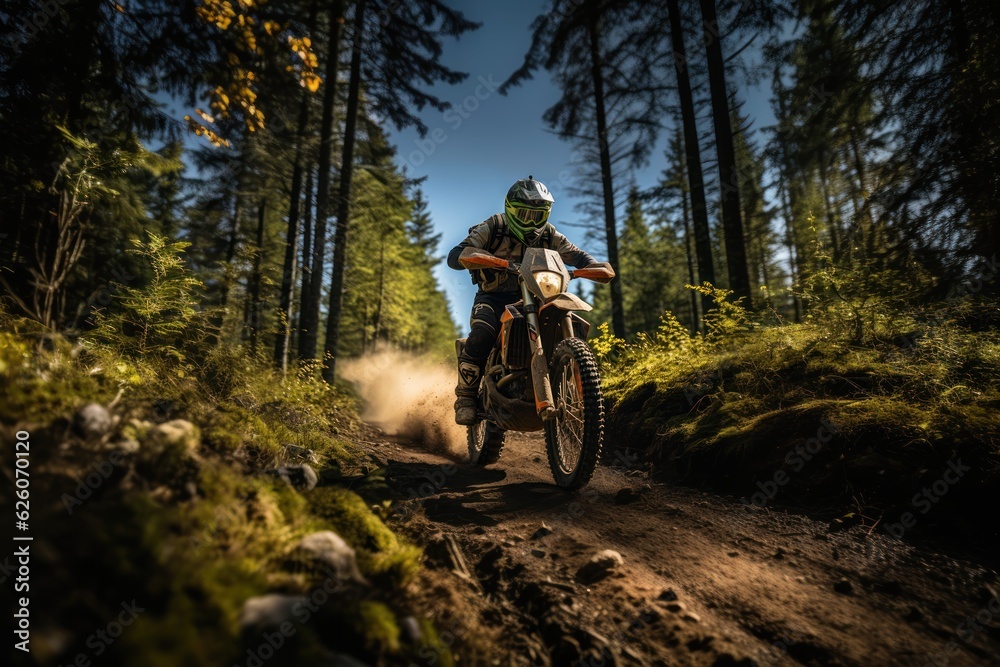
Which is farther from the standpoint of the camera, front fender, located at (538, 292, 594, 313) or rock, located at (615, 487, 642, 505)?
front fender, located at (538, 292, 594, 313)

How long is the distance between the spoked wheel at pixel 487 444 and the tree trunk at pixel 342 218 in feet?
17.8

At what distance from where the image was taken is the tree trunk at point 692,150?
10211 millimetres

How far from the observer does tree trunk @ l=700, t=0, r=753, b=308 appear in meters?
8.88

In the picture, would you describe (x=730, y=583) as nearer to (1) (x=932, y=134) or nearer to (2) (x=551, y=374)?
(2) (x=551, y=374)

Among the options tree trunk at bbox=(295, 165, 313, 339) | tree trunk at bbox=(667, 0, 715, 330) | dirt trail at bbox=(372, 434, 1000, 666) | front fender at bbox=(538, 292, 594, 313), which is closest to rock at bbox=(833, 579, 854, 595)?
dirt trail at bbox=(372, 434, 1000, 666)

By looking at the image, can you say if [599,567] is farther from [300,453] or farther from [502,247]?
[502,247]

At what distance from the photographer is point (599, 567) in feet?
7.72

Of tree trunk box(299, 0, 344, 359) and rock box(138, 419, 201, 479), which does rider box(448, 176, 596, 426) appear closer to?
rock box(138, 419, 201, 479)

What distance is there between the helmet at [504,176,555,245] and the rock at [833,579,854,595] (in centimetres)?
396

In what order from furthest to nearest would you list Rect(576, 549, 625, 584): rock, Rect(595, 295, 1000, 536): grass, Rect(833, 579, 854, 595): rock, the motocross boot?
the motocross boot → Rect(595, 295, 1000, 536): grass → Rect(576, 549, 625, 584): rock → Rect(833, 579, 854, 595): rock

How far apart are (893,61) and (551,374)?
669 cm

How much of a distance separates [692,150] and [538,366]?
29.9 feet

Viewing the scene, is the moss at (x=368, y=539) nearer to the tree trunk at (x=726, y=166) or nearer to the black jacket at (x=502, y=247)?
the black jacket at (x=502, y=247)

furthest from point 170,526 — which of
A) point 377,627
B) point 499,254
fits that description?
point 499,254
